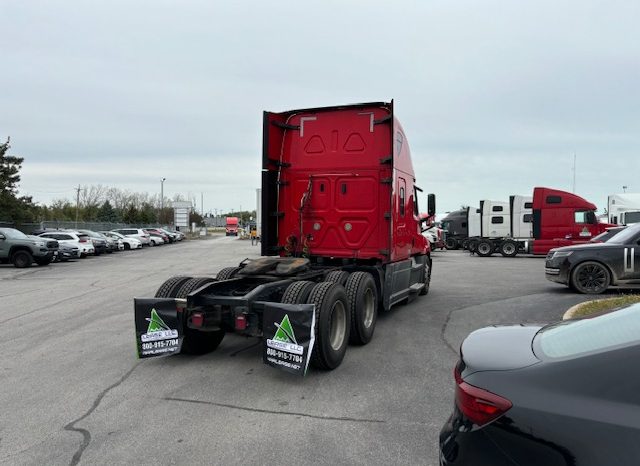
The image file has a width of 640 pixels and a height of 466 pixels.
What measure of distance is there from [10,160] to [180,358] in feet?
125

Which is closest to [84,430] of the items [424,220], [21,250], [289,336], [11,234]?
[289,336]

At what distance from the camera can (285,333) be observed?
5.07m

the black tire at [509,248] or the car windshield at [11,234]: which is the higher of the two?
the car windshield at [11,234]

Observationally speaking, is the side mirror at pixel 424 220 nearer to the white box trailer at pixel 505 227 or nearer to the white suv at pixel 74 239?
the white box trailer at pixel 505 227

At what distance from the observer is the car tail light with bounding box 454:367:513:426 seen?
7.05 ft

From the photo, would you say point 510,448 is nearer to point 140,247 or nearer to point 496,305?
point 496,305

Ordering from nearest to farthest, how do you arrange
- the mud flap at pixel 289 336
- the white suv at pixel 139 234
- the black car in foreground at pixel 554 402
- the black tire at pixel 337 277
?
the black car in foreground at pixel 554 402, the mud flap at pixel 289 336, the black tire at pixel 337 277, the white suv at pixel 139 234

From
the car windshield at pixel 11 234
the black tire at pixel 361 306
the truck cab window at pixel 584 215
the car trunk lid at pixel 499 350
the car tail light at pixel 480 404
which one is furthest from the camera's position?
the truck cab window at pixel 584 215

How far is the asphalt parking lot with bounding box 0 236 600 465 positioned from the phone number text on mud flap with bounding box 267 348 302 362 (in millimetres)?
295

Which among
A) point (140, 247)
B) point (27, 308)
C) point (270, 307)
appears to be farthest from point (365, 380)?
point (140, 247)

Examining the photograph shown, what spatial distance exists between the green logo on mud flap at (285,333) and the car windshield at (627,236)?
9.20 metres

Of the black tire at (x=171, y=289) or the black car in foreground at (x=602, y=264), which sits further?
the black car in foreground at (x=602, y=264)

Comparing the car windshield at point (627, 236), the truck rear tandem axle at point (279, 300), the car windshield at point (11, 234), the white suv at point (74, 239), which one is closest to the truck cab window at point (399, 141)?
the truck rear tandem axle at point (279, 300)

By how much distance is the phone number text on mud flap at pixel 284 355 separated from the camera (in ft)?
16.4
